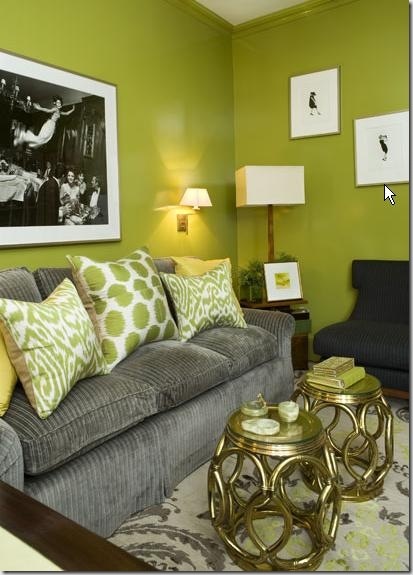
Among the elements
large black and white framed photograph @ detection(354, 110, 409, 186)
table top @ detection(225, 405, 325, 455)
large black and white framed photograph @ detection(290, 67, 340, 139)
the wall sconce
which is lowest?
table top @ detection(225, 405, 325, 455)

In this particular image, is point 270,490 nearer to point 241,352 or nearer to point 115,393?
point 115,393

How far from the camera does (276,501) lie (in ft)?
4.50

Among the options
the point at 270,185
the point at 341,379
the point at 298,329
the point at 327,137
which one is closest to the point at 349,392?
the point at 341,379

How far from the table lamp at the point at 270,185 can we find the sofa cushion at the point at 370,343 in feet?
3.51

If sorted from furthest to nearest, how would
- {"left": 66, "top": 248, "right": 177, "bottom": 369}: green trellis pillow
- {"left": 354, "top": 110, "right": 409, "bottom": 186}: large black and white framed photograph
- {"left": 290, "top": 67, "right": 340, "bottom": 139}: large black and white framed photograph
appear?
{"left": 290, "top": 67, "right": 340, "bottom": 139}: large black and white framed photograph
{"left": 354, "top": 110, "right": 409, "bottom": 186}: large black and white framed photograph
{"left": 66, "top": 248, "right": 177, "bottom": 369}: green trellis pillow

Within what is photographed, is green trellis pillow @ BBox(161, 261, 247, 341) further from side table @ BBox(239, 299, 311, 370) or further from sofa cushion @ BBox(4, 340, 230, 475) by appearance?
side table @ BBox(239, 299, 311, 370)

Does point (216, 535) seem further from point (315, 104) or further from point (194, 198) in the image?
point (315, 104)

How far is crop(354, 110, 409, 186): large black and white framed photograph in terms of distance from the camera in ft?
11.1

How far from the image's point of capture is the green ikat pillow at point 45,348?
1.57 m

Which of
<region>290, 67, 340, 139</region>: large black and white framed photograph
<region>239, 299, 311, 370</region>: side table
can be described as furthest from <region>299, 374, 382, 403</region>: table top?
<region>290, 67, 340, 139</region>: large black and white framed photograph

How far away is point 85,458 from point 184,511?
469 millimetres

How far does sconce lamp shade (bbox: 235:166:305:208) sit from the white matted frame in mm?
485

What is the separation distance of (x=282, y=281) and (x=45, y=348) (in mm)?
2289

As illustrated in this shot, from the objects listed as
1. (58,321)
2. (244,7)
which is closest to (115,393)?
(58,321)
